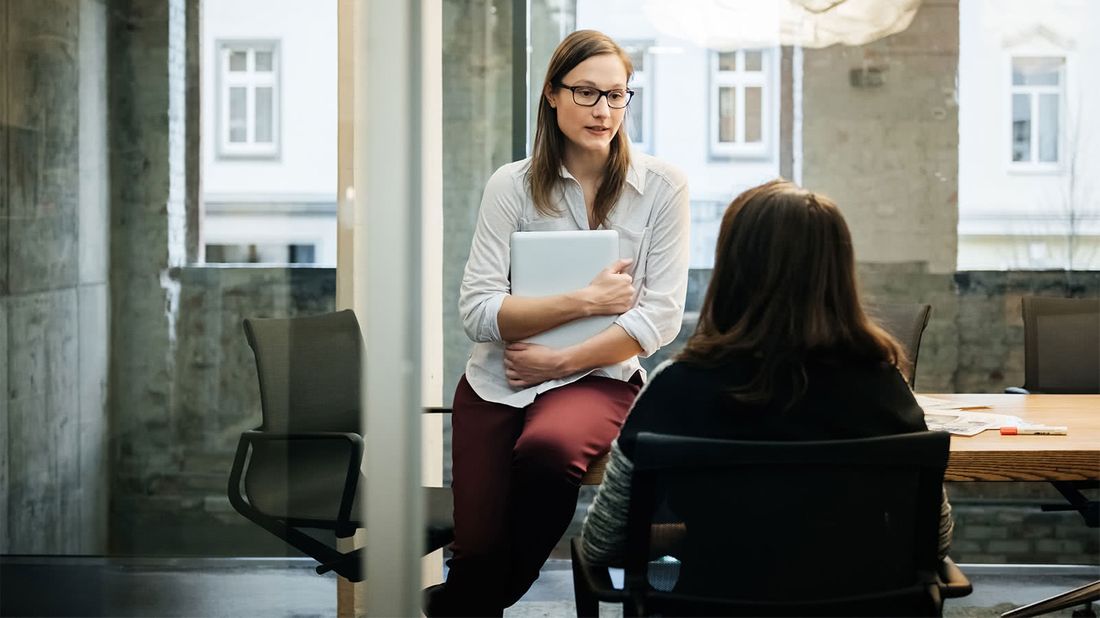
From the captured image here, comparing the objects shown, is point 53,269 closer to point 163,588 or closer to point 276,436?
point 276,436

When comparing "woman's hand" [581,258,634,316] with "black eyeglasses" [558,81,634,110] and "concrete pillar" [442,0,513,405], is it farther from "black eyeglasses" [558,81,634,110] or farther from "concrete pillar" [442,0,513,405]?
"concrete pillar" [442,0,513,405]

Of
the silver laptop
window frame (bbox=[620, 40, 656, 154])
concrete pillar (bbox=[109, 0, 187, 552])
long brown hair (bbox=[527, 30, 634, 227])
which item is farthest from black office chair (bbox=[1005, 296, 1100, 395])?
concrete pillar (bbox=[109, 0, 187, 552])

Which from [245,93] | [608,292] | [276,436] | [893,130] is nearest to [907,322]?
[608,292]

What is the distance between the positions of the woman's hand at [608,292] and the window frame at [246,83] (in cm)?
80

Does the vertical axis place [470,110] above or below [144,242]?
above

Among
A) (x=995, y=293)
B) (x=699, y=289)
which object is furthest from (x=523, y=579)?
(x=995, y=293)

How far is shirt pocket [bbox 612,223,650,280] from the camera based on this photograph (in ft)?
7.07

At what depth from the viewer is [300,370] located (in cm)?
214

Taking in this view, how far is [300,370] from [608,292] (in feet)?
2.21

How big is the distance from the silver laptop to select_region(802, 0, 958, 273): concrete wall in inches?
115

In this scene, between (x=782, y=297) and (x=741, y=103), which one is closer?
(x=782, y=297)

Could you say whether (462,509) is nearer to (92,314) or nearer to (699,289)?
(92,314)

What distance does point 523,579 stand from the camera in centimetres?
201

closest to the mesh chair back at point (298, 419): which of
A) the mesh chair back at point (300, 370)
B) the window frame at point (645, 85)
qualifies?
the mesh chair back at point (300, 370)
